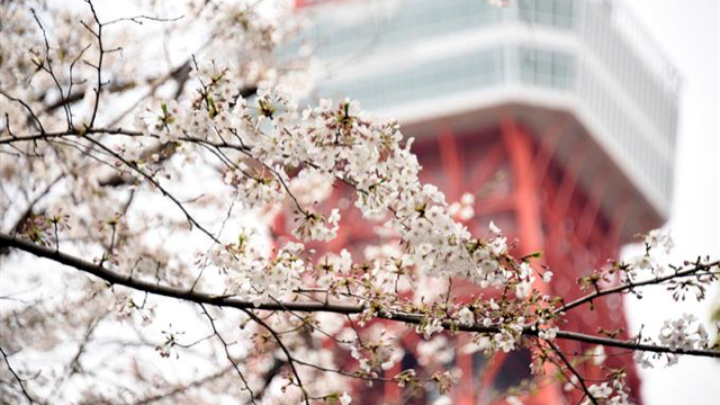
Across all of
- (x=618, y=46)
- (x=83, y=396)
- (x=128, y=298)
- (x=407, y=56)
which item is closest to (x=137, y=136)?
(x=128, y=298)

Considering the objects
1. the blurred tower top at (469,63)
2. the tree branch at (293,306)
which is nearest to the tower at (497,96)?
the blurred tower top at (469,63)

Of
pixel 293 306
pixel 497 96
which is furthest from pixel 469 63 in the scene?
pixel 293 306

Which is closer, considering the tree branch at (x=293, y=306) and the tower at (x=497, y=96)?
the tree branch at (x=293, y=306)

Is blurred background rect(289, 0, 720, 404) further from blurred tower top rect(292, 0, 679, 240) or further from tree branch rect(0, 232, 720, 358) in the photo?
tree branch rect(0, 232, 720, 358)

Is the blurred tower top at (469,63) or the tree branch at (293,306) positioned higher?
the blurred tower top at (469,63)

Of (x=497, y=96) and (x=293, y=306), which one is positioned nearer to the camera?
(x=293, y=306)

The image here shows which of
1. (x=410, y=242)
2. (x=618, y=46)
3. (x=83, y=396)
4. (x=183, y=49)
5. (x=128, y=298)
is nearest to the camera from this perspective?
(x=410, y=242)

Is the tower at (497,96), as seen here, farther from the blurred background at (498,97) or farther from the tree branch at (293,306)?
the tree branch at (293,306)

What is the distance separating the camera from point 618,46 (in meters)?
48.8

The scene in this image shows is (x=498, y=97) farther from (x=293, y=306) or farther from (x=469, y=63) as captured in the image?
(x=293, y=306)

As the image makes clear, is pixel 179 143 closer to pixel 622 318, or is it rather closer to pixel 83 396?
pixel 83 396

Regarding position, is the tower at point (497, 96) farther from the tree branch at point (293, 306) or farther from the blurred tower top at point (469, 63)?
the tree branch at point (293, 306)

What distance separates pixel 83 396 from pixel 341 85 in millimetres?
38383

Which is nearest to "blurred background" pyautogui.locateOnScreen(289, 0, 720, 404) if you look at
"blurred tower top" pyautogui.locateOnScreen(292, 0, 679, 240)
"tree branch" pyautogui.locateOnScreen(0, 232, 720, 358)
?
"blurred tower top" pyautogui.locateOnScreen(292, 0, 679, 240)
